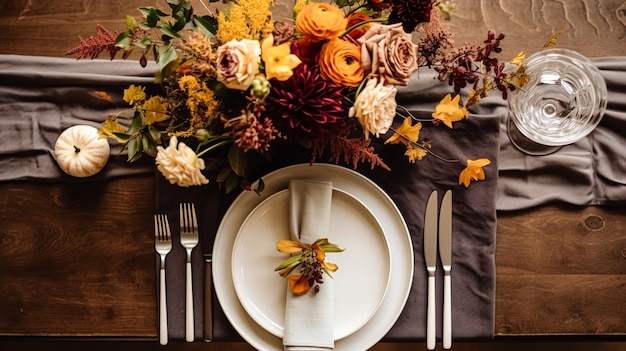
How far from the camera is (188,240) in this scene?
1.04m

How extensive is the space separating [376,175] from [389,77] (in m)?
0.32

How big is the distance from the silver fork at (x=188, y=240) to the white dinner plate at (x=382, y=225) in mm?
57

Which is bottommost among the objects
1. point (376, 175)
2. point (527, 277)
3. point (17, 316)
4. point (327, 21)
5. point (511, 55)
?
point (17, 316)

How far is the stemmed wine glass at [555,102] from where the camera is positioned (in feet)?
3.51

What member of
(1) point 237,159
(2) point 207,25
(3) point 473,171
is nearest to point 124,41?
(2) point 207,25

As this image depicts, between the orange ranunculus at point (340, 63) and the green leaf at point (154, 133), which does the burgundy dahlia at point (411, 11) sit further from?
the green leaf at point (154, 133)

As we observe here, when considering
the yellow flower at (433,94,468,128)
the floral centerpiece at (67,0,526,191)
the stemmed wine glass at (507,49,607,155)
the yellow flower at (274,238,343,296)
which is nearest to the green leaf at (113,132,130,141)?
the floral centerpiece at (67,0,526,191)

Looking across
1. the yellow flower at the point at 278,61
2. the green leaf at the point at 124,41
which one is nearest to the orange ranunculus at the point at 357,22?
the yellow flower at the point at 278,61

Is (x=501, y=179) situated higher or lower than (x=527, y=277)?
higher

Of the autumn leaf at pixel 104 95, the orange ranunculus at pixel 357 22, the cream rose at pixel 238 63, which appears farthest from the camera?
the autumn leaf at pixel 104 95

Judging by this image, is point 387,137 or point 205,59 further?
point 387,137

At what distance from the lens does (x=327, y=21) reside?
0.73 m

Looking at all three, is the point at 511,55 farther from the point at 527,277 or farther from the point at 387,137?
the point at 527,277

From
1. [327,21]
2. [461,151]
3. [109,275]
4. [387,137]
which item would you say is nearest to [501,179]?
[461,151]
